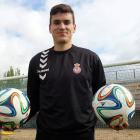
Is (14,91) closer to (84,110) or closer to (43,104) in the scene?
(43,104)

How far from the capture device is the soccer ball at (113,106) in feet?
6.23

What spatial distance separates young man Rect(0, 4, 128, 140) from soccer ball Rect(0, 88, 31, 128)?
215 millimetres

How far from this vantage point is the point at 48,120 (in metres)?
1.88

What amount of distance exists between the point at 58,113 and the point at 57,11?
117 cm

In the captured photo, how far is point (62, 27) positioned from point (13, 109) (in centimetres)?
Answer: 110

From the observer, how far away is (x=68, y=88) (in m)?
1.84

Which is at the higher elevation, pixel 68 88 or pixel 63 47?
pixel 63 47

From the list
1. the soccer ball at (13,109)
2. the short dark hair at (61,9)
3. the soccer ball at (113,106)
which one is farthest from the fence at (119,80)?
the soccer ball at (13,109)

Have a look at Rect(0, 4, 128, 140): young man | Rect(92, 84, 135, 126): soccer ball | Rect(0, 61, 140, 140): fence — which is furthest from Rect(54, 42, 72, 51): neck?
Rect(0, 61, 140, 140): fence

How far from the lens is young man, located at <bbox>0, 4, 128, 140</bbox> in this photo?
1.81m

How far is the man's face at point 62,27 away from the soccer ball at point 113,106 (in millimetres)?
748

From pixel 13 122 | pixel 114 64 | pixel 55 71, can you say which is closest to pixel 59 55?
pixel 55 71

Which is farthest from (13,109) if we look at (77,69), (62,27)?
(62,27)

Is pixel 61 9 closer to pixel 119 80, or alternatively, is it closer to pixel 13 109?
pixel 13 109
